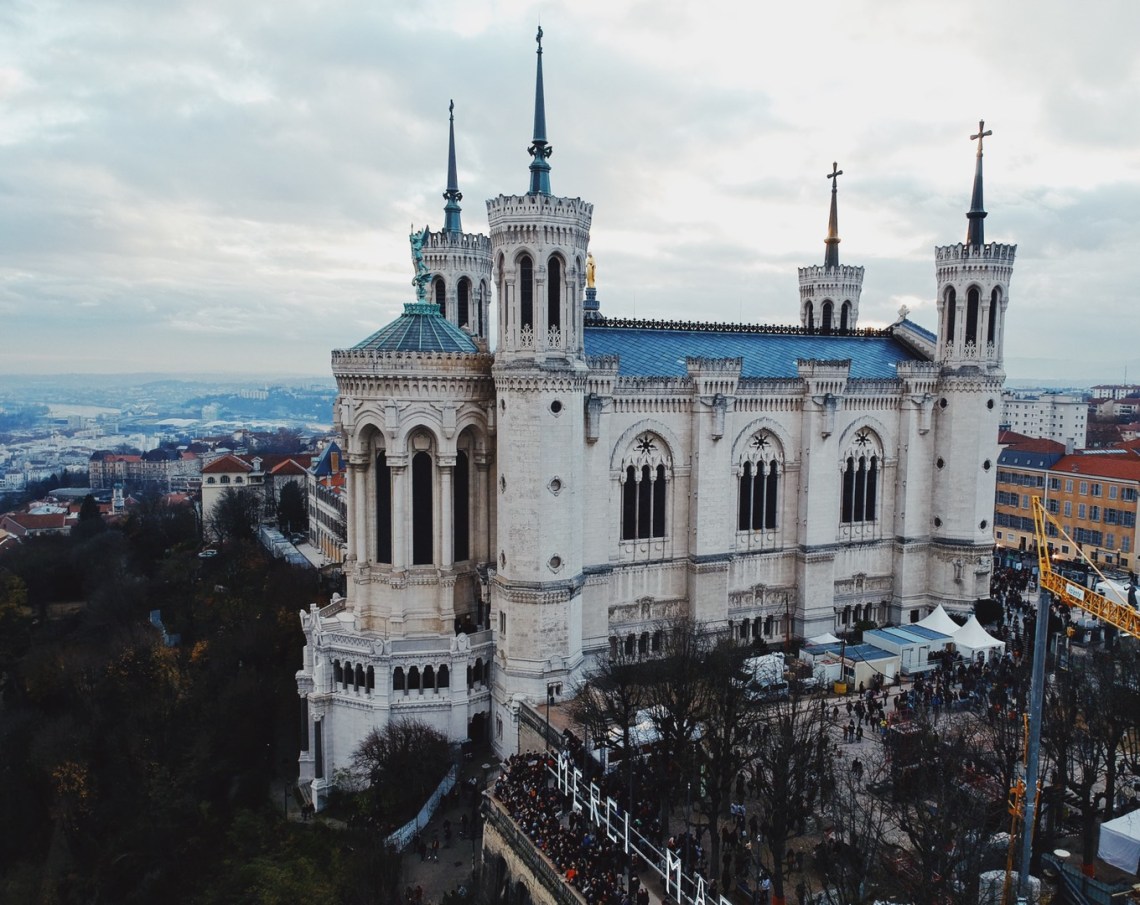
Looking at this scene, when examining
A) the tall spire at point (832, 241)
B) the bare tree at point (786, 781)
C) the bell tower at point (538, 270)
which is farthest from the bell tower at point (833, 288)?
the bare tree at point (786, 781)

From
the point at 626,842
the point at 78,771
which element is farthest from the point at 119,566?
the point at 626,842

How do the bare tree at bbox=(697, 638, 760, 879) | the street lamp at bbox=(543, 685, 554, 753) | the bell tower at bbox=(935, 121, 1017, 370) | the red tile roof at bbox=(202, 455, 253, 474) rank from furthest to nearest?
the red tile roof at bbox=(202, 455, 253, 474) → the bell tower at bbox=(935, 121, 1017, 370) → the street lamp at bbox=(543, 685, 554, 753) → the bare tree at bbox=(697, 638, 760, 879)

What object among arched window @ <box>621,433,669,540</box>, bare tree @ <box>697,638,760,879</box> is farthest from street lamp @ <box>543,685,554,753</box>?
arched window @ <box>621,433,669,540</box>

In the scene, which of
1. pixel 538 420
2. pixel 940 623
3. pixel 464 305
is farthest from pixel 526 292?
pixel 940 623

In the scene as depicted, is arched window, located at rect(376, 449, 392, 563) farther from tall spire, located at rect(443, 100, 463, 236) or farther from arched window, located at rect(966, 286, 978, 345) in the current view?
arched window, located at rect(966, 286, 978, 345)

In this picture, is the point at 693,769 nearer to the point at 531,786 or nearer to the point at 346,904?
the point at 531,786
